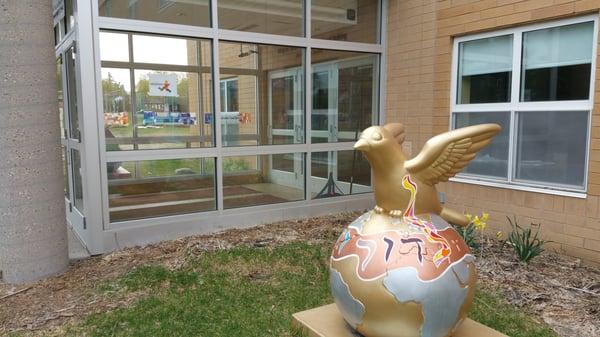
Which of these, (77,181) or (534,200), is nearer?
(534,200)

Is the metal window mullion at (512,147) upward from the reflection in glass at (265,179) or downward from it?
A: upward

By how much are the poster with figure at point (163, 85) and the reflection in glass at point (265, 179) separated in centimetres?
123

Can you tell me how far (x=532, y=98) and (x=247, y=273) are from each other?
3.62 m

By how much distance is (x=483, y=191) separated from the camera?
218 inches

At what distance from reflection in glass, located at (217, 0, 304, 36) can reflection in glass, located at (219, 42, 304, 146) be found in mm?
239

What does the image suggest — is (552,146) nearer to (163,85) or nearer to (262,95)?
Answer: (262,95)

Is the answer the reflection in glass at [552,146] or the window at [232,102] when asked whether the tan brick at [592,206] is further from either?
the window at [232,102]

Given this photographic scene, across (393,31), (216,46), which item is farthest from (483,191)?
(216,46)

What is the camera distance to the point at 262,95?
7012 mm

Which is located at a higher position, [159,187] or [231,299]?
[159,187]

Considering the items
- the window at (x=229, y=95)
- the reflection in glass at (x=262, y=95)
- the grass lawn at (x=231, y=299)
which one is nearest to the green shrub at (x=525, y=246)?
the grass lawn at (x=231, y=299)

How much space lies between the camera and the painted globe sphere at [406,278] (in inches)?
87.4

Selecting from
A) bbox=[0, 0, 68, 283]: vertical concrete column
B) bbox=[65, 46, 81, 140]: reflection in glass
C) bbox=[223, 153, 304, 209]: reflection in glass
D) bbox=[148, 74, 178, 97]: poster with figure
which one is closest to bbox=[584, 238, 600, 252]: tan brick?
bbox=[223, 153, 304, 209]: reflection in glass

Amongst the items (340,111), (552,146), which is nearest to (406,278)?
(552,146)
